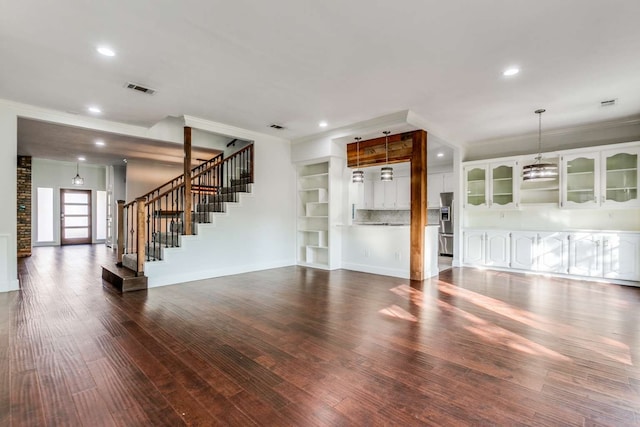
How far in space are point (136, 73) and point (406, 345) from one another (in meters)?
4.12

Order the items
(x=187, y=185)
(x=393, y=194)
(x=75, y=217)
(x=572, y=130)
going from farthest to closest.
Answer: (x=75, y=217)
(x=393, y=194)
(x=572, y=130)
(x=187, y=185)

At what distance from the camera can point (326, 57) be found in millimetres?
3250

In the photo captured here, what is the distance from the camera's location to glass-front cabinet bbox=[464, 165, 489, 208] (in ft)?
22.8

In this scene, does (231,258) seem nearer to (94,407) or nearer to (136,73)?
(136,73)

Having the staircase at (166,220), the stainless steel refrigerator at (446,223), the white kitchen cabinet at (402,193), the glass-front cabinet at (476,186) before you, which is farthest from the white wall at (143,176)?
the glass-front cabinet at (476,186)

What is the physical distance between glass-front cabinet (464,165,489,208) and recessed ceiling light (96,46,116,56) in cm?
678

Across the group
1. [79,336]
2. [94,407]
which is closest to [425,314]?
[94,407]

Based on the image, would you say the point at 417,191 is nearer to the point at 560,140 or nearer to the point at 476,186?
the point at 476,186

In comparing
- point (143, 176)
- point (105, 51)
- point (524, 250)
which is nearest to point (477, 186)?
point (524, 250)

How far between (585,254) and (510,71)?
4059mm

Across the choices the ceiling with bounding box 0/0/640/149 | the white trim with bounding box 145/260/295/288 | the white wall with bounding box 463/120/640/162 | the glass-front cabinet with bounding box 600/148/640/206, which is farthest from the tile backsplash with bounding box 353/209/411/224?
the ceiling with bounding box 0/0/640/149

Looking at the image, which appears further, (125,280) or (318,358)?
(125,280)

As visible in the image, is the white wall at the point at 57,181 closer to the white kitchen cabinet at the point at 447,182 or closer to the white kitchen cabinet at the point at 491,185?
the white kitchen cabinet at the point at 447,182

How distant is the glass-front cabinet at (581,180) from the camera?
5602 mm
